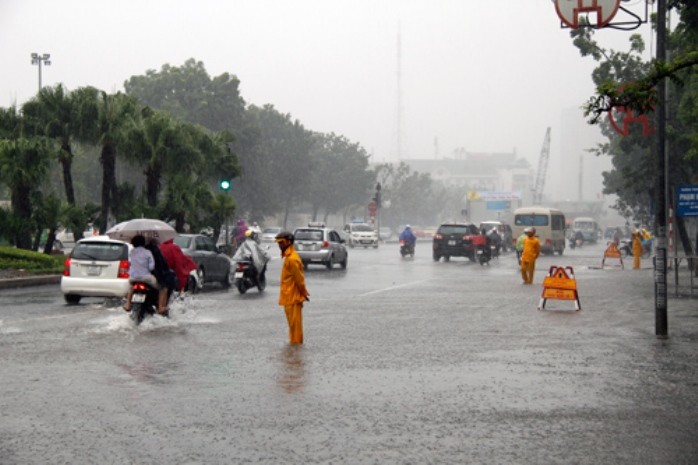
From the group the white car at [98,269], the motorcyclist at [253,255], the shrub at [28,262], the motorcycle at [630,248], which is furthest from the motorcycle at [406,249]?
the white car at [98,269]

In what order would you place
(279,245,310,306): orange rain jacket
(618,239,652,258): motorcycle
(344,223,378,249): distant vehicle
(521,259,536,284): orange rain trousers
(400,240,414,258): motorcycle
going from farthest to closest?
(344,223,378,249): distant vehicle
(618,239,652,258): motorcycle
(400,240,414,258): motorcycle
(521,259,536,284): orange rain trousers
(279,245,310,306): orange rain jacket

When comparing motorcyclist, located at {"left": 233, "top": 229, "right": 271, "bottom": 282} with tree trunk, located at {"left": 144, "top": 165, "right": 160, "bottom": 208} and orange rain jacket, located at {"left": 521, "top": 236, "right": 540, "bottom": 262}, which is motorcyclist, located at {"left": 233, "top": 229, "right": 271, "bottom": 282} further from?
tree trunk, located at {"left": 144, "top": 165, "right": 160, "bottom": 208}

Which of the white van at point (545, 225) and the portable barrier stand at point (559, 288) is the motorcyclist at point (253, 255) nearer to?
the portable barrier stand at point (559, 288)

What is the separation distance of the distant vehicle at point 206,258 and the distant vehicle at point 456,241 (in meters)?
20.9

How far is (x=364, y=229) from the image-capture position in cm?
7319

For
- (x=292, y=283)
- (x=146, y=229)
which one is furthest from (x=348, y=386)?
(x=146, y=229)

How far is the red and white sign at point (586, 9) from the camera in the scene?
78.9ft

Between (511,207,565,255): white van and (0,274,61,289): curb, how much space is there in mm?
35162

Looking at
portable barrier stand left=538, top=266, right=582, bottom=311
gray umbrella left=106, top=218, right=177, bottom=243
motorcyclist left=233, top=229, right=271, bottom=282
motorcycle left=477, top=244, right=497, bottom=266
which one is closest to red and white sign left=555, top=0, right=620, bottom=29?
portable barrier stand left=538, top=266, right=582, bottom=311

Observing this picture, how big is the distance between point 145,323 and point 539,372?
23.9 ft

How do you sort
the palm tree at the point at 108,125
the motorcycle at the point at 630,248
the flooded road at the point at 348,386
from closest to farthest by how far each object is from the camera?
the flooded road at the point at 348,386, the palm tree at the point at 108,125, the motorcycle at the point at 630,248

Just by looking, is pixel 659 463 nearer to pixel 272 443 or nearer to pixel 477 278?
pixel 272 443

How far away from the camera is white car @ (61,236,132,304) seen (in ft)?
68.2

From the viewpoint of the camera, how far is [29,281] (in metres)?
27.5
